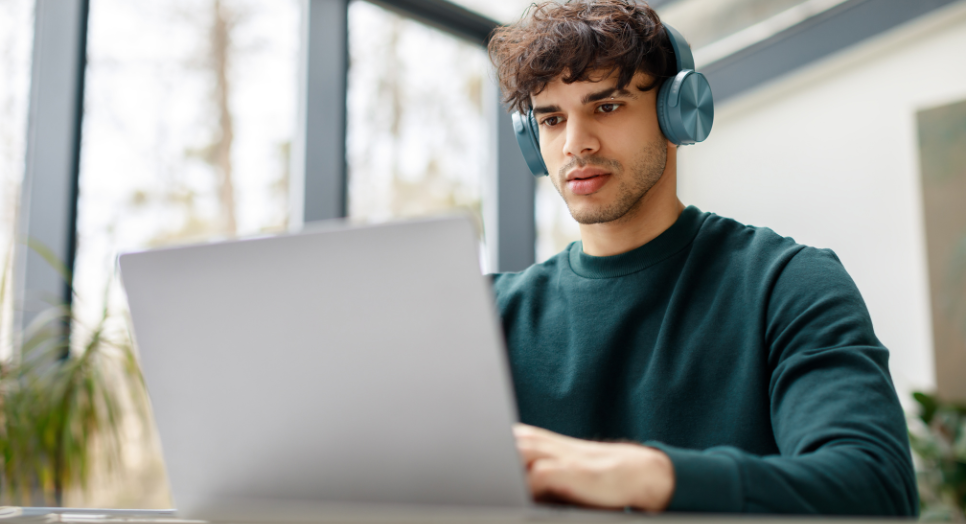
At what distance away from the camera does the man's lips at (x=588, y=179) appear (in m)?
1.23

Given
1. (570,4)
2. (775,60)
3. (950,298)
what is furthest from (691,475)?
(775,60)

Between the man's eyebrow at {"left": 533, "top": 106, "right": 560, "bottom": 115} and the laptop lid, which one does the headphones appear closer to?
the man's eyebrow at {"left": 533, "top": 106, "right": 560, "bottom": 115}

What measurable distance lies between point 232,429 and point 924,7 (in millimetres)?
3090

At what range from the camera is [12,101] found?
1.89 metres

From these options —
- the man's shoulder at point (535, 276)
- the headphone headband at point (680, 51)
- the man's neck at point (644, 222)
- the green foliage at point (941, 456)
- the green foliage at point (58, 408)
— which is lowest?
the green foliage at point (941, 456)

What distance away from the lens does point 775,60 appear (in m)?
3.22

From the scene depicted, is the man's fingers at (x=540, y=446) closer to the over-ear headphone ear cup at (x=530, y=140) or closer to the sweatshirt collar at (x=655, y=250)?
the sweatshirt collar at (x=655, y=250)

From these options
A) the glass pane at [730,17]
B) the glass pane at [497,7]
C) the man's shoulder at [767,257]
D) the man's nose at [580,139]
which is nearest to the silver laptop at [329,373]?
the man's shoulder at [767,257]

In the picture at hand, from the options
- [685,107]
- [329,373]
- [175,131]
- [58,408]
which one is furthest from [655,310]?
[175,131]

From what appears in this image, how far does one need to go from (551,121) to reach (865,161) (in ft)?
7.18

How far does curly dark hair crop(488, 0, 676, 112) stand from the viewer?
4.03 ft

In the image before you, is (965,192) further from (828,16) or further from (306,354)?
(306,354)

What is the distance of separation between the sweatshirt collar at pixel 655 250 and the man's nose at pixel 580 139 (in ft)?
0.64

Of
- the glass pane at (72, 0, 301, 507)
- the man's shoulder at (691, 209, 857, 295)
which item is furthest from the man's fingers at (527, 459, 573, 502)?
the glass pane at (72, 0, 301, 507)
